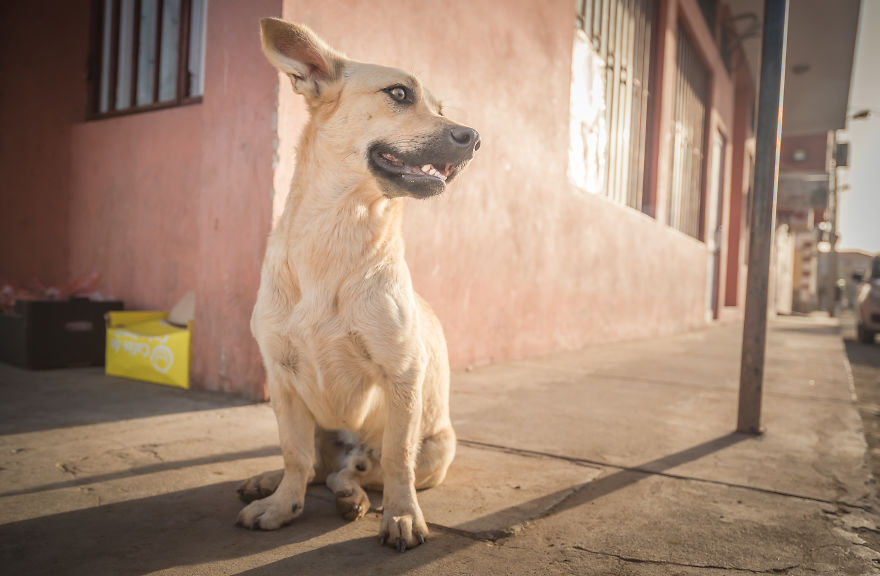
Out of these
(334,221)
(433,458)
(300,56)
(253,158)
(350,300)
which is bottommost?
(433,458)

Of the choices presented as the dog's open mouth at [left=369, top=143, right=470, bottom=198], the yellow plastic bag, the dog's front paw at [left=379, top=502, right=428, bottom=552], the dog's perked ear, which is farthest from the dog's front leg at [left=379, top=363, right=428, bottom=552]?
the yellow plastic bag

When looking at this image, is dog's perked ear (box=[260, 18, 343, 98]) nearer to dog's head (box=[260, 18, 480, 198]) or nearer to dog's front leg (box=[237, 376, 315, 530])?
dog's head (box=[260, 18, 480, 198])

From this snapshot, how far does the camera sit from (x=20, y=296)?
4.16 m

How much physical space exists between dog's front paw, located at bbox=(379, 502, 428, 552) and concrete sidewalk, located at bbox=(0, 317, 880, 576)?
0.12 feet

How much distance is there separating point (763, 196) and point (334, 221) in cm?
220

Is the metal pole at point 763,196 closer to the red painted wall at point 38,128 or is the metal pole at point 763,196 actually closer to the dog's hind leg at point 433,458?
the dog's hind leg at point 433,458

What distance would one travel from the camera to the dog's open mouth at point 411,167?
1.79 m

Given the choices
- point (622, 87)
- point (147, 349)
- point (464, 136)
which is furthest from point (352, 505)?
point (622, 87)

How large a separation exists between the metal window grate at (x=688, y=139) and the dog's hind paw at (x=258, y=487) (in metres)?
9.71

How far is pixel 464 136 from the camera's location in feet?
5.98

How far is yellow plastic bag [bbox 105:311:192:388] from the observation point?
346 cm

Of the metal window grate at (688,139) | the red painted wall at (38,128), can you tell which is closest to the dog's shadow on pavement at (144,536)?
the red painted wall at (38,128)

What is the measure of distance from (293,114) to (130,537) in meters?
2.25

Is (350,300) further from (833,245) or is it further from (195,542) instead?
(833,245)
